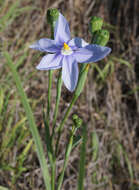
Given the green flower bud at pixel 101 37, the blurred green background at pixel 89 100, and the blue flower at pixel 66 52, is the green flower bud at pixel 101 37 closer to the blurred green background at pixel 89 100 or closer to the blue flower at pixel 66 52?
the blue flower at pixel 66 52

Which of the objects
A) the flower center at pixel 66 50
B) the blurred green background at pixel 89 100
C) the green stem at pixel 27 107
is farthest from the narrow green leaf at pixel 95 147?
the flower center at pixel 66 50

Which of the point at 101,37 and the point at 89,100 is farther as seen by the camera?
the point at 89,100

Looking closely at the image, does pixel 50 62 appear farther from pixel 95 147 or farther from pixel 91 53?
pixel 95 147

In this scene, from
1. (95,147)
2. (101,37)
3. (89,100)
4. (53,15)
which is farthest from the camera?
(89,100)

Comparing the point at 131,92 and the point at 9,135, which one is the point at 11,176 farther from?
the point at 131,92

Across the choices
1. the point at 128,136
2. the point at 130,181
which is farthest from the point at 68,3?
the point at 130,181

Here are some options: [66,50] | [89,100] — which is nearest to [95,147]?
[89,100]

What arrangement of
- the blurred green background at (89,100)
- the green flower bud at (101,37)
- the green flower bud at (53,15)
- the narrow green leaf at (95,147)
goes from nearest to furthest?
the green flower bud at (101,37) → the green flower bud at (53,15) → the blurred green background at (89,100) → the narrow green leaf at (95,147)

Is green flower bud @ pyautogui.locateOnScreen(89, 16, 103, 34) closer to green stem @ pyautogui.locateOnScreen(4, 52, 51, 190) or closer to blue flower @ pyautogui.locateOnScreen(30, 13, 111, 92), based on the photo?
blue flower @ pyautogui.locateOnScreen(30, 13, 111, 92)
